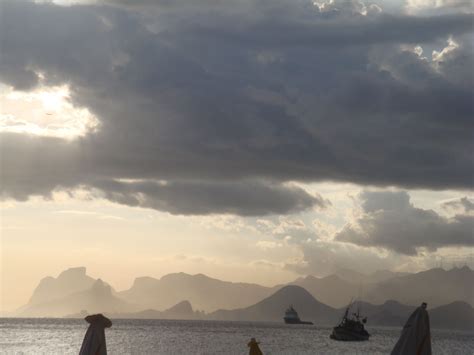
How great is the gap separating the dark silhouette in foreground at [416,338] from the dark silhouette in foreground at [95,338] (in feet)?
37.0

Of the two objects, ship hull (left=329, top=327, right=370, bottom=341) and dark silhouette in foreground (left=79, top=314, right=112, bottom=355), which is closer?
dark silhouette in foreground (left=79, top=314, right=112, bottom=355)

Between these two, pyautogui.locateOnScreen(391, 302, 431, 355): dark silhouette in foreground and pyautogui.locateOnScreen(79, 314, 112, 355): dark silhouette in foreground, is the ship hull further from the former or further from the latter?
pyautogui.locateOnScreen(391, 302, 431, 355): dark silhouette in foreground

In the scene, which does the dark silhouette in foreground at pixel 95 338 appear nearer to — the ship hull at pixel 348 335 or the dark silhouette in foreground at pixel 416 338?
the dark silhouette in foreground at pixel 416 338

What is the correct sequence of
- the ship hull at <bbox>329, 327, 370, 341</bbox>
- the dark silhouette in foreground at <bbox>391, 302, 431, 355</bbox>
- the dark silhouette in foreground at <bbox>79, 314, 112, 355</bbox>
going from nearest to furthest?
the dark silhouette in foreground at <bbox>391, 302, 431, 355</bbox> → the dark silhouette in foreground at <bbox>79, 314, 112, 355</bbox> → the ship hull at <bbox>329, 327, 370, 341</bbox>

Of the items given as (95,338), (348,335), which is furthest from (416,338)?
(348,335)

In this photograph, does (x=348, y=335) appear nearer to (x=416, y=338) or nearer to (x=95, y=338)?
(x=95, y=338)

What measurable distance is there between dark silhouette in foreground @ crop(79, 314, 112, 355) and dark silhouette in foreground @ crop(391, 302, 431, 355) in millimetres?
11291

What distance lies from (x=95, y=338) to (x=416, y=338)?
12.4 meters

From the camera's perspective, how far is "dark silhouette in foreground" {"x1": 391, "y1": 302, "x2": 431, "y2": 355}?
27266mm

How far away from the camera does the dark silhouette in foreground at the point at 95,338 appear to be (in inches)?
1237

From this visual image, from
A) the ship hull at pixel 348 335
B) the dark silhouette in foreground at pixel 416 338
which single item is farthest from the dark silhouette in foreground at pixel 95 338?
the ship hull at pixel 348 335

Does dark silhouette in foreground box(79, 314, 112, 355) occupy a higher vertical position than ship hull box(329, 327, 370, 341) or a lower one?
lower

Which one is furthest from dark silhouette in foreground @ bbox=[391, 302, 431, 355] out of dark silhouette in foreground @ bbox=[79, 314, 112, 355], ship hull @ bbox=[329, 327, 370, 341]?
ship hull @ bbox=[329, 327, 370, 341]

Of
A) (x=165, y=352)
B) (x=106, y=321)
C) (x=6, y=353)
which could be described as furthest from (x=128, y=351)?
(x=106, y=321)
